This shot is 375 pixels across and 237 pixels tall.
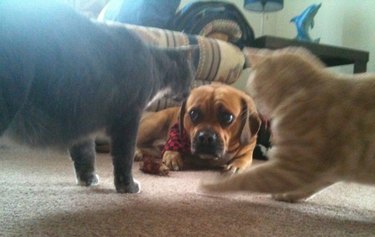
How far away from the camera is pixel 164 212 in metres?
0.86

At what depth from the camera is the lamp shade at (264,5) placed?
9.16 ft

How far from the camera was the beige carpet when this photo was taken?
0.74 m

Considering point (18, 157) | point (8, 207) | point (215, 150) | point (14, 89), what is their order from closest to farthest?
point (14, 89)
point (8, 207)
point (215, 150)
point (18, 157)

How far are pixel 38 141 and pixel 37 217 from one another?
0.20 metres

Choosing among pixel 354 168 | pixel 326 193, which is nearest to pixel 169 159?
pixel 326 193

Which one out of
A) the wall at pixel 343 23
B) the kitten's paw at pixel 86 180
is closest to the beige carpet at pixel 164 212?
the kitten's paw at pixel 86 180

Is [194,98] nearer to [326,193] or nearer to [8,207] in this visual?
[326,193]

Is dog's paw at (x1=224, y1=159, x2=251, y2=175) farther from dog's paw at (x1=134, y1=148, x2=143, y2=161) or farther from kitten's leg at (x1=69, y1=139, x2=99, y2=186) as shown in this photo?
kitten's leg at (x1=69, y1=139, x2=99, y2=186)

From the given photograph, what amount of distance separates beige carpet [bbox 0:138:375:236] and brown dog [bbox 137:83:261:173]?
28 centimetres

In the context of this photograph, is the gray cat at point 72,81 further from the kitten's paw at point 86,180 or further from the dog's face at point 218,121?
the dog's face at point 218,121

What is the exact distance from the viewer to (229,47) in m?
2.27

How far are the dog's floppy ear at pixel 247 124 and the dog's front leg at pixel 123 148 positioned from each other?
657 millimetres

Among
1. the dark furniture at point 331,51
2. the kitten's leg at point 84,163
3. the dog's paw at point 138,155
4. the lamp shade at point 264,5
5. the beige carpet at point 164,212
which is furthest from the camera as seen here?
the lamp shade at point 264,5

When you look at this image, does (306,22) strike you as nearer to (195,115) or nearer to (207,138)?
(195,115)
